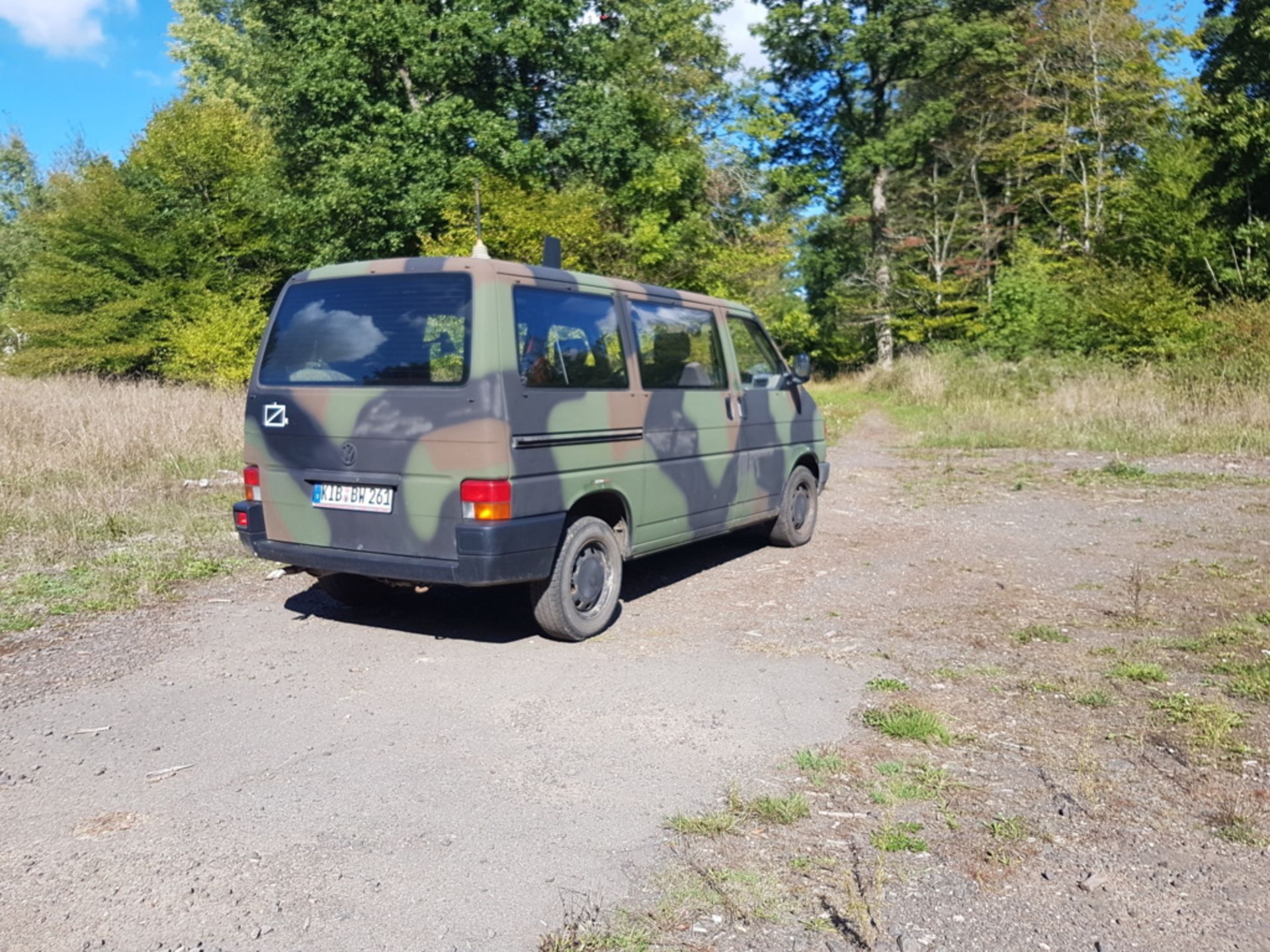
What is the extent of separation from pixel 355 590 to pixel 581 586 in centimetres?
181

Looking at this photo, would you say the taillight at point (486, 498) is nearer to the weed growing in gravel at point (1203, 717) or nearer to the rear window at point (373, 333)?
the rear window at point (373, 333)

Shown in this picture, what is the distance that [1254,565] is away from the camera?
26.3ft

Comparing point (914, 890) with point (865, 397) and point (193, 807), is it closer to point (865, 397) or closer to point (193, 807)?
point (193, 807)

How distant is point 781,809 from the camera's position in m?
3.75

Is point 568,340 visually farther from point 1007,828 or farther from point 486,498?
point 1007,828

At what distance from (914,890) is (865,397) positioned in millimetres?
30672

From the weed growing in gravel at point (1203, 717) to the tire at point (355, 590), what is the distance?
4.77 m

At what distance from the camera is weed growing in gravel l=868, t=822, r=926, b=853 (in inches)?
137

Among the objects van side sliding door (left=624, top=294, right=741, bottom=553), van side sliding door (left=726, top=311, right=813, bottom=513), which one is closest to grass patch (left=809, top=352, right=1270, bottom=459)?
van side sliding door (left=726, top=311, right=813, bottom=513)

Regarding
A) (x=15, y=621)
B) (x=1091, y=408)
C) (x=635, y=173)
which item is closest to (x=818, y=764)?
(x=15, y=621)

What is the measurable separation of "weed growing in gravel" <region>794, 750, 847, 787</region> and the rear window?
8.53 ft

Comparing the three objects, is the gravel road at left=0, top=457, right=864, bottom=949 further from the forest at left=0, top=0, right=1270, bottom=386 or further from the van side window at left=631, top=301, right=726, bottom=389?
the forest at left=0, top=0, right=1270, bottom=386

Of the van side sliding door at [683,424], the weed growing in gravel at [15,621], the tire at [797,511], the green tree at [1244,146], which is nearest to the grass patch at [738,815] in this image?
the van side sliding door at [683,424]

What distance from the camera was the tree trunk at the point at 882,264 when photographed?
43.2 m
